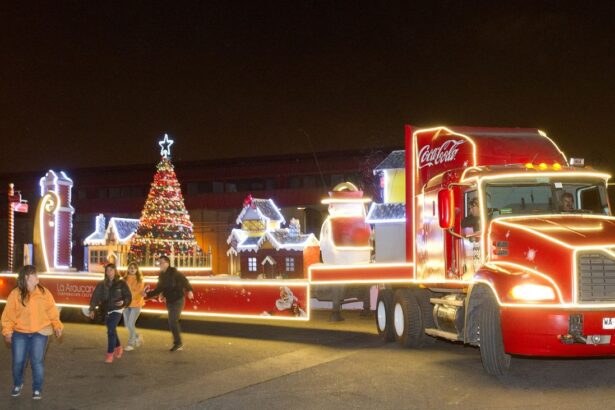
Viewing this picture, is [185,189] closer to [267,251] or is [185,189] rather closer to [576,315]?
[267,251]

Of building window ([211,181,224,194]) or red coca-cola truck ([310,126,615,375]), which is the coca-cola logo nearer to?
red coca-cola truck ([310,126,615,375])

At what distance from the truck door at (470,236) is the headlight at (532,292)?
172 centimetres

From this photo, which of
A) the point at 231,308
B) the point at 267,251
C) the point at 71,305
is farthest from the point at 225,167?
the point at 231,308

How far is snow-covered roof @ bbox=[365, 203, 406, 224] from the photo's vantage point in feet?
58.4

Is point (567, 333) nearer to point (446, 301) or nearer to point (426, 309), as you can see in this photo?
point (446, 301)

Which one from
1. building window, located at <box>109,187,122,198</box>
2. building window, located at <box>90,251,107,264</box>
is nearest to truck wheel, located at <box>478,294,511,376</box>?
building window, located at <box>90,251,107,264</box>

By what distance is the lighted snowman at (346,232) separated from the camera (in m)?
18.5

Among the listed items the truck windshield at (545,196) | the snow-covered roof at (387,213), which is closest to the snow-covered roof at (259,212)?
the snow-covered roof at (387,213)

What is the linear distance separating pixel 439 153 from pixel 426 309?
2914 mm

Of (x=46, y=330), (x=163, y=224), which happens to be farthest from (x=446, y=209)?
(x=163, y=224)

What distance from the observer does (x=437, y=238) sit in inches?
533

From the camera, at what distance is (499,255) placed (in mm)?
10969

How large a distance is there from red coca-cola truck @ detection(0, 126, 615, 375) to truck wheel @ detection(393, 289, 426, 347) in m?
0.02

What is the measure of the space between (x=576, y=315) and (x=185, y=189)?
57063 millimetres
